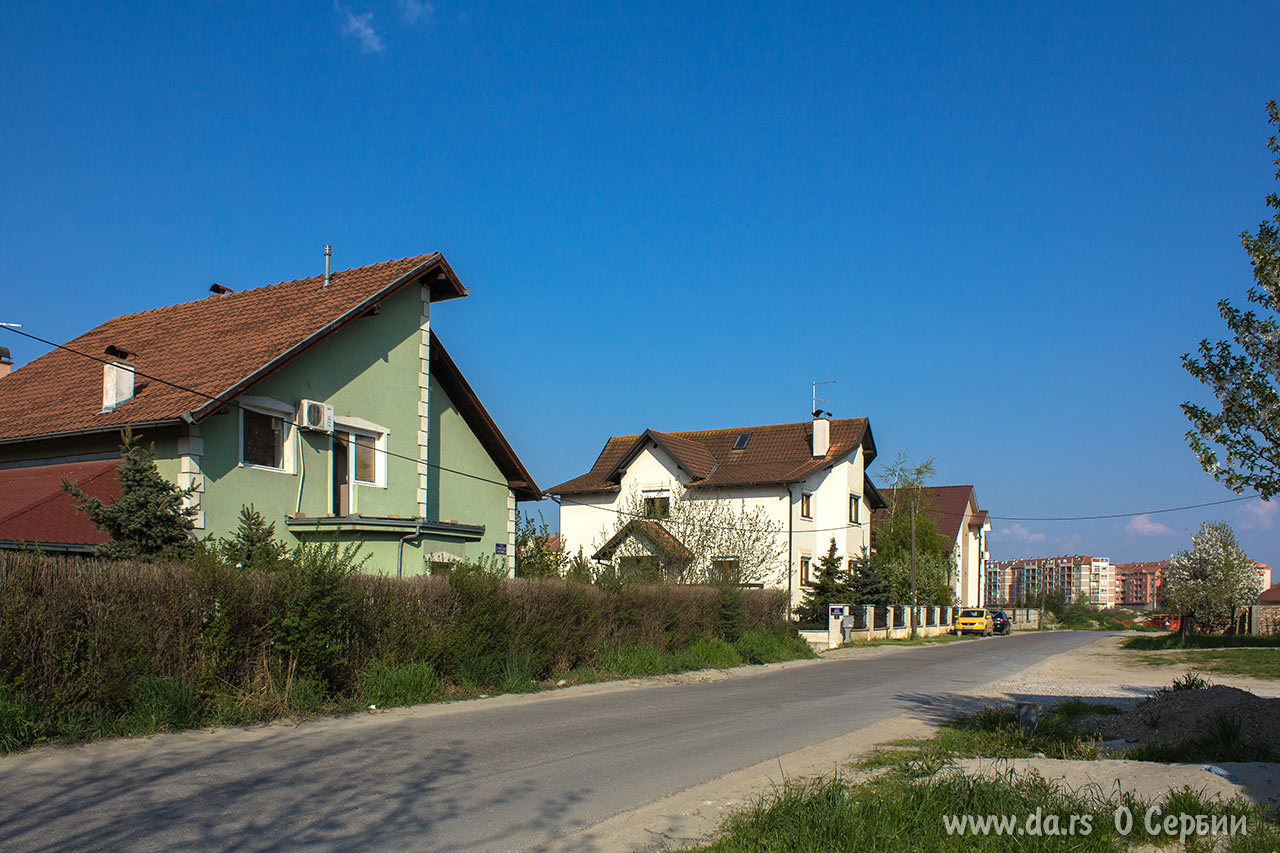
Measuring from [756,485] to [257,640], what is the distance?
31.9m

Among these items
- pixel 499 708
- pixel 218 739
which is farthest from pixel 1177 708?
pixel 218 739

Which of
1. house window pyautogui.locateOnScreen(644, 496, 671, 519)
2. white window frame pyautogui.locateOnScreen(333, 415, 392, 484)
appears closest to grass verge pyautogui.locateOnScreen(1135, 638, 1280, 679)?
house window pyautogui.locateOnScreen(644, 496, 671, 519)

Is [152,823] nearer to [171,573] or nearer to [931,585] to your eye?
[171,573]

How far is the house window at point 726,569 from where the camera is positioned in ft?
93.0

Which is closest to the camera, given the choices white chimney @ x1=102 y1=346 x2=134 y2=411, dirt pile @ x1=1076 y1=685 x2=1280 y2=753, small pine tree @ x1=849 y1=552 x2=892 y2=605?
dirt pile @ x1=1076 y1=685 x2=1280 y2=753

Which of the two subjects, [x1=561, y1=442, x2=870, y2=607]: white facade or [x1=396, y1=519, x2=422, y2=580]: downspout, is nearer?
[x1=396, y1=519, x2=422, y2=580]: downspout

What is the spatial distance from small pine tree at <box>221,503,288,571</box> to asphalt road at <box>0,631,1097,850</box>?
2490 millimetres

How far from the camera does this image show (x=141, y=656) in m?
11.3

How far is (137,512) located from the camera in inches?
540

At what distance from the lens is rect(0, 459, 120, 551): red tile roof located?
14938 millimetres

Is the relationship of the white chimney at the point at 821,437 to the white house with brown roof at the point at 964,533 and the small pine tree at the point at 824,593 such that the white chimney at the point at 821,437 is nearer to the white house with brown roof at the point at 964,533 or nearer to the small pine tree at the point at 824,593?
the small pine tree at the point at 824,593

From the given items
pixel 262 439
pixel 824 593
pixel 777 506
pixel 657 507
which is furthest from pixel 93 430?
pixel 824 593

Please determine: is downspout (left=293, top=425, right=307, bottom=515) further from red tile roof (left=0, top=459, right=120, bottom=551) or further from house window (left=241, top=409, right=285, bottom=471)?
red tile roof (left=0, top=459, right=120, bottom=551)

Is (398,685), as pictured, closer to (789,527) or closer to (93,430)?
(93,430)
